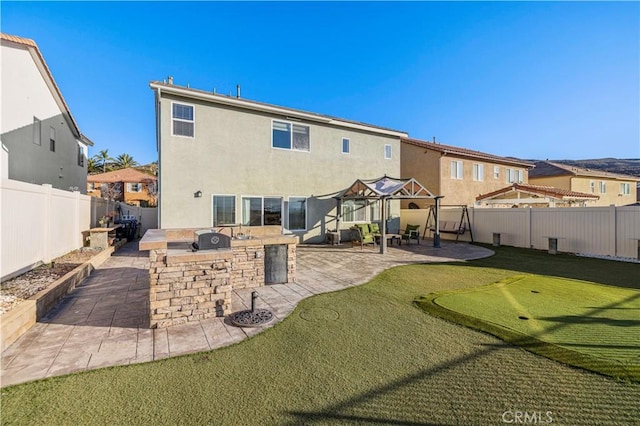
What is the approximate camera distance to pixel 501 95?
573 inches

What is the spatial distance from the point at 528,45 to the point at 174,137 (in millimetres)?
14588

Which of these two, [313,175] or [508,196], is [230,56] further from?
[508,196]

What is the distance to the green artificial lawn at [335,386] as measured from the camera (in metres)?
2.43

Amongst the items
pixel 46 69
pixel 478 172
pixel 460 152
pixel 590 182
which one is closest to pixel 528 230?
pixel 460 152

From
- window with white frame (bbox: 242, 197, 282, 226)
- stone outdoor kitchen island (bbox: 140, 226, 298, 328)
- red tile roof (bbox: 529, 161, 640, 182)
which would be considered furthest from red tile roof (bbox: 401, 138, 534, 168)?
stone outdoor kitchen island (bbox: 140, 226, 298, 328)

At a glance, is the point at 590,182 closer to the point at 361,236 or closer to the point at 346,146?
the point at 346,146

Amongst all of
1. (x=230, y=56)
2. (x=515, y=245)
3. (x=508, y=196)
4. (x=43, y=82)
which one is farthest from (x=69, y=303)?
(x=508, y=196)

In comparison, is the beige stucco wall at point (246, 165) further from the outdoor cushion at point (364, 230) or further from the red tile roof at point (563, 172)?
the red tile roof at point (563, 172)

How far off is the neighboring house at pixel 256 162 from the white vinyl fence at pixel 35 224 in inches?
108

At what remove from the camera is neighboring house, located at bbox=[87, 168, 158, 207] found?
95.9 feet

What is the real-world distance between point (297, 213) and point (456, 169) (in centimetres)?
1250

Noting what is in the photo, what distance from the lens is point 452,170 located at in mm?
18453

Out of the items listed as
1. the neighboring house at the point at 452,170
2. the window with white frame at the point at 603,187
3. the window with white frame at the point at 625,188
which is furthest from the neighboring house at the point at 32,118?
the window with white frame at the point at 625,188

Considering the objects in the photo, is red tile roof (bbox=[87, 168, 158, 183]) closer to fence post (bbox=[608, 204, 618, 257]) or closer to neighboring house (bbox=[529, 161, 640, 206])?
fence post (bbox=[608, 204, 618, 257])
